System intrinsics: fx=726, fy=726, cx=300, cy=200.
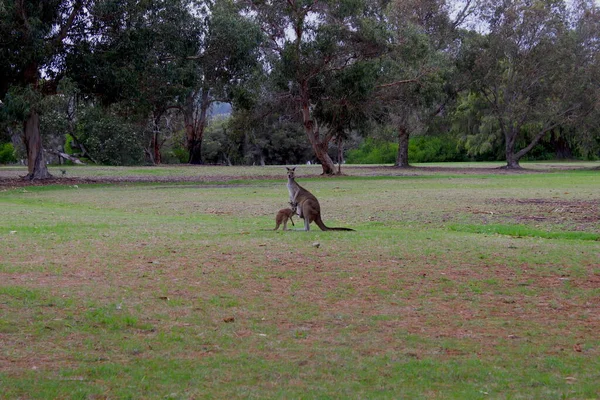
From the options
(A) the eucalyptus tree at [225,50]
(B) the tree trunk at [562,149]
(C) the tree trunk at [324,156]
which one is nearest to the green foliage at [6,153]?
(A) the eucalyptus tree at [225,50]

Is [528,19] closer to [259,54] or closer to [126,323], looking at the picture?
[259,54]

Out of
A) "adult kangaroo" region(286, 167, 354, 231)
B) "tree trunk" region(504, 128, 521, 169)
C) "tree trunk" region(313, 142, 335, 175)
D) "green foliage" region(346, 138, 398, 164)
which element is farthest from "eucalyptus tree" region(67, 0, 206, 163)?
"green foliage" region(346, 138, 398, 164)

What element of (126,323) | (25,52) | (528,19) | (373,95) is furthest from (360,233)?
(528,19)

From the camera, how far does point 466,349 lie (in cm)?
630

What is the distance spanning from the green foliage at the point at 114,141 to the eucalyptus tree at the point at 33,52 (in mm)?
24029

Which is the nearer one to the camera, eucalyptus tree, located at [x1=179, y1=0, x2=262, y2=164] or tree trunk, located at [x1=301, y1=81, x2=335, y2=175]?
eucalyptus tree, located at [x1=179, y1=0, x2=262, y2=164]

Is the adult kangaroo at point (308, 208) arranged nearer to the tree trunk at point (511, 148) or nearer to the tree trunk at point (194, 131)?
the tree trunk at point (511, 148)

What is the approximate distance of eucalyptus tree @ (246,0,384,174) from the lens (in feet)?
123

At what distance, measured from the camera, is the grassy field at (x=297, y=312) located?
17.7ft

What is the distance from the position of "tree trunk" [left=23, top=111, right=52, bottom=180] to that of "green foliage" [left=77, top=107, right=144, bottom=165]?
909 inches

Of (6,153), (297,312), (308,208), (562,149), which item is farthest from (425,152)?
(297,312)

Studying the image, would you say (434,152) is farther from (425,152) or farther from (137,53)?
(137,53)

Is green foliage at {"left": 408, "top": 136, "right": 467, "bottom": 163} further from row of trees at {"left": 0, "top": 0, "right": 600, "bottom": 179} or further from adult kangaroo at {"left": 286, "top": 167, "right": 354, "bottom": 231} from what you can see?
adult kangaroo at {"left": 286, "top": 167, "right": 354, "bottom": 231}

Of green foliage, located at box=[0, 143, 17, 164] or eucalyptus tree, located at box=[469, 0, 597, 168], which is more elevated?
eucalyptus tree, located at box=[469, 0, 597, 168]
